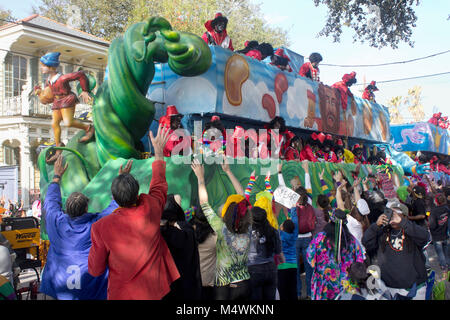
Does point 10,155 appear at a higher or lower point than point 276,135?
higher

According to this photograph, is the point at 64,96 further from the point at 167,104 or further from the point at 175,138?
the point at 175,138

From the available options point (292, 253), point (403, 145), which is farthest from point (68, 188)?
point (403, 145)

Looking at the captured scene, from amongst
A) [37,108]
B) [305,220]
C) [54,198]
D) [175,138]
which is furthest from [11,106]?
[54,198]

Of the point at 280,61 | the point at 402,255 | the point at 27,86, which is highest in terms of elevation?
the point at 27,86

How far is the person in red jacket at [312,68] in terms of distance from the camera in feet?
42.2

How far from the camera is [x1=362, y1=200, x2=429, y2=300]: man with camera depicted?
4117 millimetres

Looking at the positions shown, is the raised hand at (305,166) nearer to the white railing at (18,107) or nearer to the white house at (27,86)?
the white house at (27,86)

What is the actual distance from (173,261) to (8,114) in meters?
19.6

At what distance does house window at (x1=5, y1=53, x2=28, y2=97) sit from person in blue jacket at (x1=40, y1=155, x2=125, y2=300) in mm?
18606

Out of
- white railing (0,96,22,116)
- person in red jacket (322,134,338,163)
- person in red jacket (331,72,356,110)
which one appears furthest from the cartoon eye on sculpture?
white railing (0,96,22,116)

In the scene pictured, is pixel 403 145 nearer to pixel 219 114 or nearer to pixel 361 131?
pixel 361 131

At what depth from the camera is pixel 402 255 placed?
4141mm

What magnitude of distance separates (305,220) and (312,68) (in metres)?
7.61
